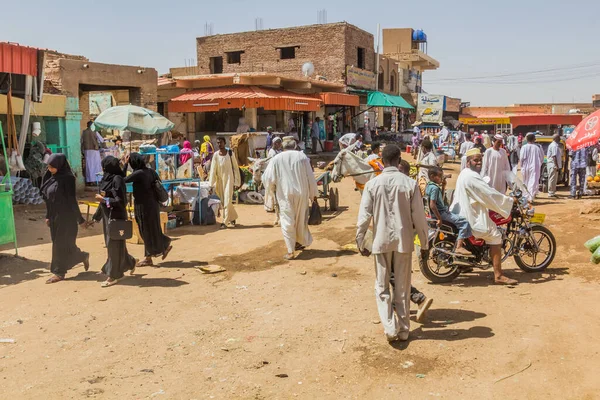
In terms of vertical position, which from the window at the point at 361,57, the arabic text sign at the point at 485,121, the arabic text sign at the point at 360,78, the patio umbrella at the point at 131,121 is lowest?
the patio umbrella at the point at 131,121

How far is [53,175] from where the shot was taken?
26.7 ft

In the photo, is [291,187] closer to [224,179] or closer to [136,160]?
[136,160]

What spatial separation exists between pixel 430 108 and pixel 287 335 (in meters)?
39.1

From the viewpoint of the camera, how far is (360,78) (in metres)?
32.8

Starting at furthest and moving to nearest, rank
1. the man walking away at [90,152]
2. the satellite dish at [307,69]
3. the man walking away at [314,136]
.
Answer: the satellite dish at [307,69] < the man walking away at [314,136] < the man walking away at [90,152]

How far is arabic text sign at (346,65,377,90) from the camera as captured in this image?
3144 centimetres

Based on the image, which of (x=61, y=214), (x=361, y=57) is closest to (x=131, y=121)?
(x=61, y=214)

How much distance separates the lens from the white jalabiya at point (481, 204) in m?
6.97

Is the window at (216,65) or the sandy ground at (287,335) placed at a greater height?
the window at (216,65)

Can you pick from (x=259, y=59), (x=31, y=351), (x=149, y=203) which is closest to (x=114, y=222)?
(x=149, y=203)

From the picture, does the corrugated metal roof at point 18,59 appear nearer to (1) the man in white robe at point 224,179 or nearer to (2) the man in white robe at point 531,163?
(1) the man in white robe at point 224,179

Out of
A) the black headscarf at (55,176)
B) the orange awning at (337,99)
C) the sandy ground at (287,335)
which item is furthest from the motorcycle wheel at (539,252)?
the orange awning at (337,99)

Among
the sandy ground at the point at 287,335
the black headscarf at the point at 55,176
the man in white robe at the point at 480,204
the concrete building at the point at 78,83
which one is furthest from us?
the concrete building at the point at 78,83

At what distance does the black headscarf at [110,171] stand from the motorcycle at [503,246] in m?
3.88
